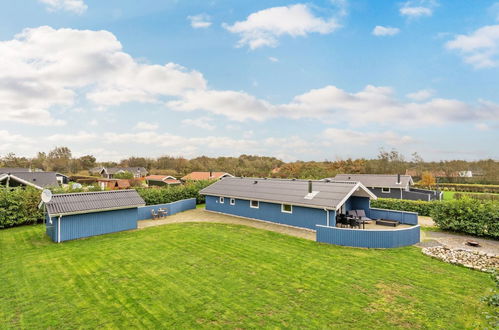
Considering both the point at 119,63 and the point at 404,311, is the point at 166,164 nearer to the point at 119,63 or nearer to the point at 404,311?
the point at 119,63

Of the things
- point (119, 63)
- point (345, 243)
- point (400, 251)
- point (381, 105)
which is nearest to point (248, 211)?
point (345, 243)

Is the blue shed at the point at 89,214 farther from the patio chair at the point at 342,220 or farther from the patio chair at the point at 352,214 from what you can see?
the patio chair at the point at 352,214

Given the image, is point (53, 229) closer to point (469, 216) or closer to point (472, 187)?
point (469, 216)

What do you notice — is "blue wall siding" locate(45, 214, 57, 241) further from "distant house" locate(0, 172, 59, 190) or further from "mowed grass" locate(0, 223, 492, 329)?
"distant house" locate(0, 172, 59, 190)

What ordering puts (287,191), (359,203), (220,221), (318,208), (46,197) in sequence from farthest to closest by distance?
(359,203) → (220,221) → (287,191) → (318,208) → (46,197)

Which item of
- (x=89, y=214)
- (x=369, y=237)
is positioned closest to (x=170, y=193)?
(x=89, y=214)

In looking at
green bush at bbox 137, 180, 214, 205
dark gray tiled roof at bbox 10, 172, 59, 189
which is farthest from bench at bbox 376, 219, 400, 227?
dark gray tiled roof at bbox 10, 172, 59, 189

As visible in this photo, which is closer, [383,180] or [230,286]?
[230,286]

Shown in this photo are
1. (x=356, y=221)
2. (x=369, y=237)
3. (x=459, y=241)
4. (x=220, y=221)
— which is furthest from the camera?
(x=220, y=221)

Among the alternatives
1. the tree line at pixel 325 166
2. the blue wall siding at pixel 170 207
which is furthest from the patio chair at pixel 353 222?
the tree line at pixel 325 166
